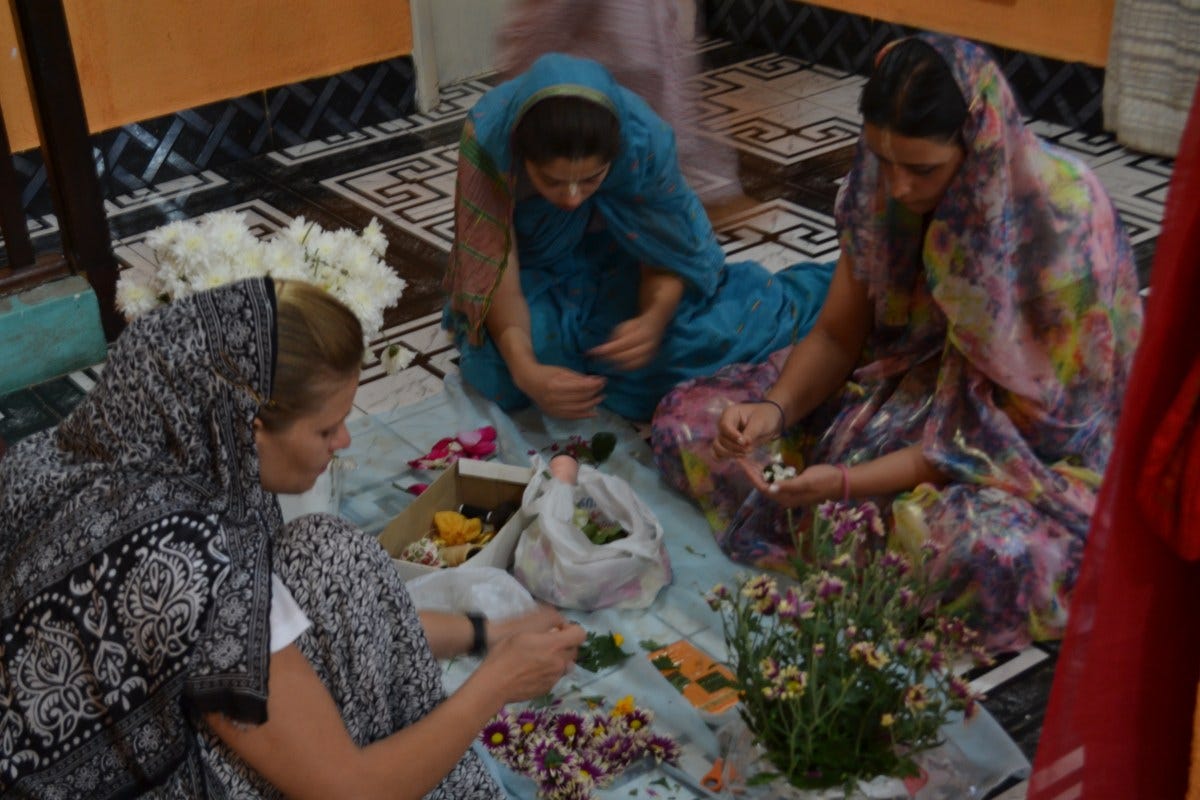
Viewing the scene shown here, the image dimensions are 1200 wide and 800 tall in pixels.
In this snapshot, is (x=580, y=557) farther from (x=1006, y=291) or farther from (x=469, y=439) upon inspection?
(x=1006, y=291)

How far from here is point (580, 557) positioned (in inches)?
88.8

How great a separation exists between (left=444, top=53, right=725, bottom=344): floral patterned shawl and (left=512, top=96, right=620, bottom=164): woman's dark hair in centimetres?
6

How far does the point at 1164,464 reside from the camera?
3.48 ft

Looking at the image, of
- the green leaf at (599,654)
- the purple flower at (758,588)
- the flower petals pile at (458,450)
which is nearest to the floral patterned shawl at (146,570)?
the purple flower at (758,588)

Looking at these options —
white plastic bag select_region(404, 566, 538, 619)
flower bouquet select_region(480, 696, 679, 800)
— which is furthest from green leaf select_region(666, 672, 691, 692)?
white plastic bag select_region(404, 566, 538, 619)

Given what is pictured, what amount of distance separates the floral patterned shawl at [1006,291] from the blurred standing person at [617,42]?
1.07 metres

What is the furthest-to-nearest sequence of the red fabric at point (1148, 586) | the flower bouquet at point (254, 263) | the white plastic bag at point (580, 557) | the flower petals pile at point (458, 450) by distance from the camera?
1. the flower petals pile at point (458, 450)
2. the white plastic bag at point (580, 557)
3. the flower bouquet at point (254, 263)
4. the red fabric at point (1148, 586)

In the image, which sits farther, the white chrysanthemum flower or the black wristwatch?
the white chrysanthemum flower

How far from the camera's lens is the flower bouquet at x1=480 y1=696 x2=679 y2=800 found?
188 cm

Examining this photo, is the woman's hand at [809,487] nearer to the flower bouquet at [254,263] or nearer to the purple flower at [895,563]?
the purple flower at [895,563]

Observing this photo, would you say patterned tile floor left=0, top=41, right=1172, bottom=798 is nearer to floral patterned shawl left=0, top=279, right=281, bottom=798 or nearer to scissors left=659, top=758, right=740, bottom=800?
scissors left=659, top=758, right=740, bottom=800

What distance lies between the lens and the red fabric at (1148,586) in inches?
40.4

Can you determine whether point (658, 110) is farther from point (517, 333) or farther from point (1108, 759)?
point (1108, 759)

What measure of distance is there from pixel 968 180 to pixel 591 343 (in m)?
0.98
